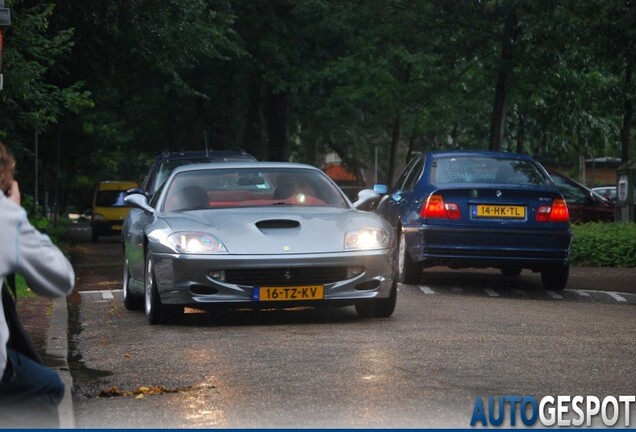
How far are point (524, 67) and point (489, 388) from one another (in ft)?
73.2

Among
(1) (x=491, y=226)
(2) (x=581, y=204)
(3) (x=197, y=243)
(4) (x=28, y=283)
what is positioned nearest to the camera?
(4) (x=28, y=283)

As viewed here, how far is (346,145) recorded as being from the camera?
6138 centimetres

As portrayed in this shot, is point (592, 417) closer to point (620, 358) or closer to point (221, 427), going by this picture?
point (221, 427)

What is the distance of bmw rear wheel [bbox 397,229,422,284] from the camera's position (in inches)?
669

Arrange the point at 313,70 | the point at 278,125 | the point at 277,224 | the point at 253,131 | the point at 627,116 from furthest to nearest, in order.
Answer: the point at 253,131
the point at 278,125
the point at 313,70
the point at 627,116
the point at 277,224

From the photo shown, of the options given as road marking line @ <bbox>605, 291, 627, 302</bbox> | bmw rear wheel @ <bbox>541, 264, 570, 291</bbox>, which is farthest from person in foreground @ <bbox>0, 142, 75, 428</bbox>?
bmw rear wheel @ <bbox>541, 264, 570, 291</bbox>

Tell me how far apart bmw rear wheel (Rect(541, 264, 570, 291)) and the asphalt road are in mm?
1880

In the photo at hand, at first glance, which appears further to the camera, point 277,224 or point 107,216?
point 107,216

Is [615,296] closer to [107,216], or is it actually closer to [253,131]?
[107,216]

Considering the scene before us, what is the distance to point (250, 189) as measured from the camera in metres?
13.5

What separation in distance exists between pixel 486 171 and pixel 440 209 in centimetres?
98

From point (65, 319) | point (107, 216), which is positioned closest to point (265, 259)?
point (65, 319)

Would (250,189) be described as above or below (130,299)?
above

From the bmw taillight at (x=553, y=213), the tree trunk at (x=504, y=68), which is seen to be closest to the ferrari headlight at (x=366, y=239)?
the bmw taillight at (x=553, y=213)
